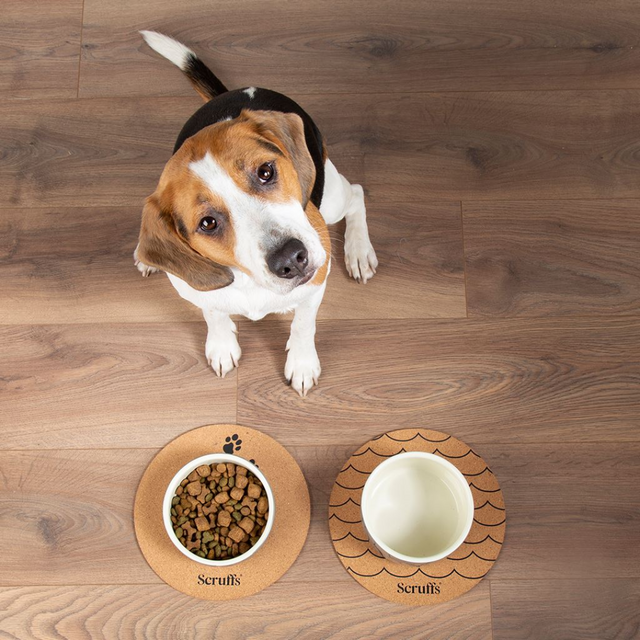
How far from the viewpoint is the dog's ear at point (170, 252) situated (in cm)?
181

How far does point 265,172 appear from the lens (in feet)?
5.79

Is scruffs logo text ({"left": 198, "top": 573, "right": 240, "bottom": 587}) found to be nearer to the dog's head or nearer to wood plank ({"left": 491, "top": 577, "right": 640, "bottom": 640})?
wood plank ({"left": 491, "top": 577, "right": 640, "bottom": 640})

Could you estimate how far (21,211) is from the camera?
2.82 m

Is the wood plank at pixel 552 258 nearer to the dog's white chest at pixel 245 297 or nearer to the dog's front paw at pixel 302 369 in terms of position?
the dog's front paw at pixel 302 369

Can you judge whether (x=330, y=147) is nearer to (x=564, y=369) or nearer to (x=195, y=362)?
(x=195, y=362)

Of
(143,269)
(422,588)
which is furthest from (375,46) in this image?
(422,588)

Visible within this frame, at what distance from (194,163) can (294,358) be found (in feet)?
3.25

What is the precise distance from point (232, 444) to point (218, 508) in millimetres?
274

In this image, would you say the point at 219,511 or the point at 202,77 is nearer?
the point at 219,511

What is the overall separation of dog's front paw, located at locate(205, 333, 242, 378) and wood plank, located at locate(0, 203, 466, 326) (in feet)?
0.68

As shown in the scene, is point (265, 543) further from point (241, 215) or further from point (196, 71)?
point (196, 71)

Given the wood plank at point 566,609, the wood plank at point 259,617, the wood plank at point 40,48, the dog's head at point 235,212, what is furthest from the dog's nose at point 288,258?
the wood plank at point 40,48

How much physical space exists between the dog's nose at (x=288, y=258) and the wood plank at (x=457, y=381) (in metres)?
0.96

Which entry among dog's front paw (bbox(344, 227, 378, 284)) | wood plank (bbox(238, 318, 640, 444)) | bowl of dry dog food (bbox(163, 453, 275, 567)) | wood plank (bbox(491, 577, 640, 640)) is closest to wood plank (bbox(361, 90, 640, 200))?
dog's front paw (bbox(344, 227, 378, 284))
